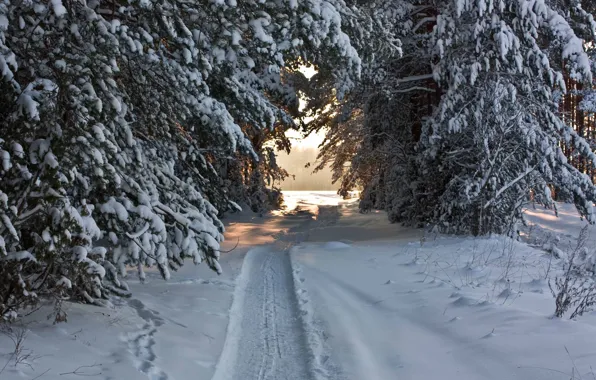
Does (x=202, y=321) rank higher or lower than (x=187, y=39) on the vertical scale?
lower

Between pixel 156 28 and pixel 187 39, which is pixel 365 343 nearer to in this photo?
pixel 187 39

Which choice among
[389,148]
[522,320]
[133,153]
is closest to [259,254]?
[389,148]

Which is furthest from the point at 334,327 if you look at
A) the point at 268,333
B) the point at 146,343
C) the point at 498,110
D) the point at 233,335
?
the point at 498,110

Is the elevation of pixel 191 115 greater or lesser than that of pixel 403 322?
greater

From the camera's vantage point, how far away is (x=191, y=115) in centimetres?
774

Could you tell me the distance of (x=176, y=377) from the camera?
201 inches

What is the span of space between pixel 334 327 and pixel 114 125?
3.46m

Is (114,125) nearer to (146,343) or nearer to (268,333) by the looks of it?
(146,343)

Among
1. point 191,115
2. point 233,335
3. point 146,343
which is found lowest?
point 233,335

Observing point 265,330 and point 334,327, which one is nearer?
point 334,327

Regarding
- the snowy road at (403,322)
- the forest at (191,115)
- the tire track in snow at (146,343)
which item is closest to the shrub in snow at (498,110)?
the forest at (191,115)

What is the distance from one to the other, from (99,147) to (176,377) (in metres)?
2.26

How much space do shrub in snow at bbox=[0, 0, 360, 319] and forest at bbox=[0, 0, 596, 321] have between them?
0.07 ft

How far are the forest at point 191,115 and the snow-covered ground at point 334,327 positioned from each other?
63 centimetres
